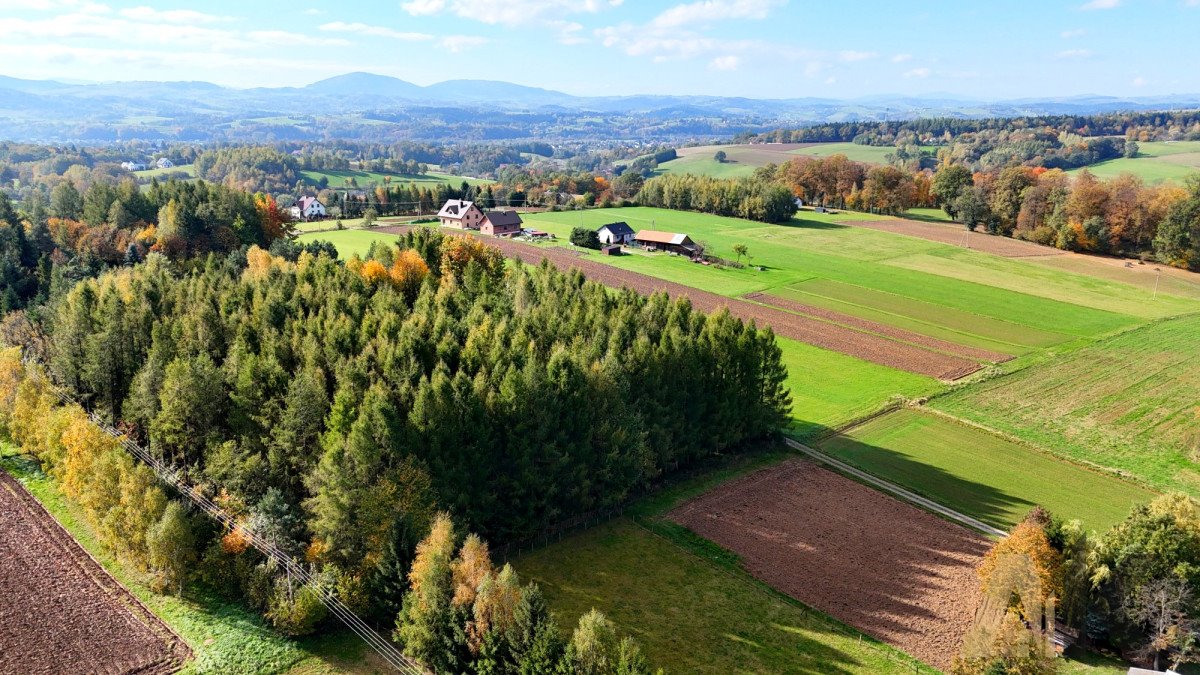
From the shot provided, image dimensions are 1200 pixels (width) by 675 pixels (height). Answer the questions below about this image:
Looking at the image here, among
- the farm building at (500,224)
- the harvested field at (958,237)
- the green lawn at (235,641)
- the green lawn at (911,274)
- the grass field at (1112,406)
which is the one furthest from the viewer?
the farm building at (500,224)

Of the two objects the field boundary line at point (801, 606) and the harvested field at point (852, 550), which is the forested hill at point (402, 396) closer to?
the field boundary line at point (801, 606)

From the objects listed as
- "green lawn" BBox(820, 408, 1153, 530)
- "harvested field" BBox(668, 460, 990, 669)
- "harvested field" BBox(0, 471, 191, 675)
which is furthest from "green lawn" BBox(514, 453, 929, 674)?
"harvested field" BBox(0, 471, 191, 675)

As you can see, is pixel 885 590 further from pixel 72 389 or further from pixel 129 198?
pixel 129 198

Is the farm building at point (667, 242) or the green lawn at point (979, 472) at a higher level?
the farm building at point (667, 242)

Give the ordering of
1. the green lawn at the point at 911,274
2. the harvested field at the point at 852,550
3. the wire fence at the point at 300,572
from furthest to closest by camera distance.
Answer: the green lawn at the point at 911,274, the harvested field at the point at 852,550, the wire fence at the point at 300,572

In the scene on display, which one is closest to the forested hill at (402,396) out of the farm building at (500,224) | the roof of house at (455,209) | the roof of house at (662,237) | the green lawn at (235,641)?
the green lawn at (235,641)

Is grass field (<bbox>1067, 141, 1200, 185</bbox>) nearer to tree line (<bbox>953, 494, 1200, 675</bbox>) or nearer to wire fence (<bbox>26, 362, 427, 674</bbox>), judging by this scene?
tree line (<bbox>953, 494, 1200, 675</bbox>)
